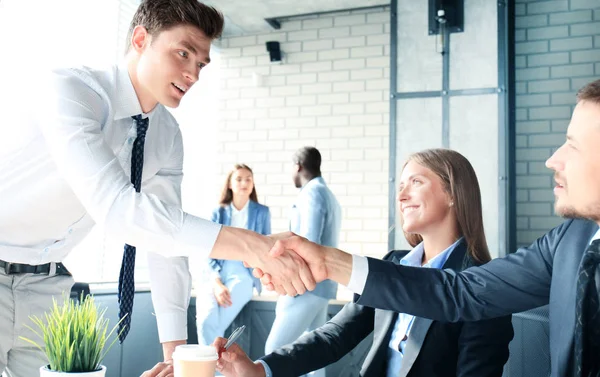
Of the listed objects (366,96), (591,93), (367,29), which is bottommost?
(591,93)

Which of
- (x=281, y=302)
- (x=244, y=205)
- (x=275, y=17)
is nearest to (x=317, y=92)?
(x=275, y=17)

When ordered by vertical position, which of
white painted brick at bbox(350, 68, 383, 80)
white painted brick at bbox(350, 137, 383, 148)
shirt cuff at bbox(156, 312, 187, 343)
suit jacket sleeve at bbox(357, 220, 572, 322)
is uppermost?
white painted brick at bbox(350, 68, 383, 80)

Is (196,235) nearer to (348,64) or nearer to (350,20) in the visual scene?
(348,64)

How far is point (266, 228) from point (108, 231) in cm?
308

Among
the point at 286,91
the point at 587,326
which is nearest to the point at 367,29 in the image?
the point at 286,91

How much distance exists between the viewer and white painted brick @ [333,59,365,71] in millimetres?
6209

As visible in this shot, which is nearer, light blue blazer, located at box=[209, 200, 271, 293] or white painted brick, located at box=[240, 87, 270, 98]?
light blue blazer, located at box=[209, 200, 271, 293]

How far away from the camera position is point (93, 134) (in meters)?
1.47

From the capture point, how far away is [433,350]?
1.71 m

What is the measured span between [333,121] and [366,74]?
1.85 feet

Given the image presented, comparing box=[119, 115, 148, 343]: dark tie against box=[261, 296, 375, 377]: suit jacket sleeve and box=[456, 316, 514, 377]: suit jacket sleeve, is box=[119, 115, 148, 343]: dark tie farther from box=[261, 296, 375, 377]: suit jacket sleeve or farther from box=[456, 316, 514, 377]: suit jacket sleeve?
box=[456, 316, 514, 377]: suit jacket sleeve

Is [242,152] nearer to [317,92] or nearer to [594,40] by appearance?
[317,92]

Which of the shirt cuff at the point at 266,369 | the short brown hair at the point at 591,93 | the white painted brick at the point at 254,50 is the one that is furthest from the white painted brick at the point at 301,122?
the short brown hair at the point at 591,93

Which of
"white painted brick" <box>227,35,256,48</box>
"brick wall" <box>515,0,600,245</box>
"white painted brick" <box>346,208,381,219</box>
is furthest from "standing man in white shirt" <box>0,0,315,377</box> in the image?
"white painted brick" <box>227,35,256,48</box>
